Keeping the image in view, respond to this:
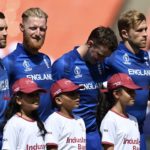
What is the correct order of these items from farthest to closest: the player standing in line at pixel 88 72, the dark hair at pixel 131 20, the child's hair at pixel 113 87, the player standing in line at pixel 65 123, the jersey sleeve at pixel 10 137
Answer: the dark hair at pixel 131 20, the player standing in line at pixel 88 72, the child's hair at pixel 113 87, the player standing in line at pixel 65 123, the jersey sleeve at pixel 10 137

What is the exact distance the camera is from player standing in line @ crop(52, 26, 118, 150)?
25.8 feet

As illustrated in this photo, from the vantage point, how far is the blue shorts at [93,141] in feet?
26.1

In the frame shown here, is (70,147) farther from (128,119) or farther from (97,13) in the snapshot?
(97,13)

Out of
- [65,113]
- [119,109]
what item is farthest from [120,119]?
[65,113]

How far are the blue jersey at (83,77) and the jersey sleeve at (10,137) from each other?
76 centimetres

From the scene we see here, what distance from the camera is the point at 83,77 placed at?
7.94 metres

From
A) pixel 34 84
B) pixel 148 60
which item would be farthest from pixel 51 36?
pixel 34 84

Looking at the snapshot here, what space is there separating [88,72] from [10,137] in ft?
3.30

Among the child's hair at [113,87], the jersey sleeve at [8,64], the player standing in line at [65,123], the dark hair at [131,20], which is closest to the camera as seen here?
the player standing in line at [65,123]

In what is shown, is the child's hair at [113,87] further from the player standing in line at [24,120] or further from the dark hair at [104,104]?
the player standing in line at [24,120]

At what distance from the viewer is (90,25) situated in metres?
9.55

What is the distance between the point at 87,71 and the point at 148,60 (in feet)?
1.73

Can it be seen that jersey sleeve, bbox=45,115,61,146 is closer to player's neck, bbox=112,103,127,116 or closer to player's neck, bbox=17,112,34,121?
player's neck, bbox=17,112,34,121

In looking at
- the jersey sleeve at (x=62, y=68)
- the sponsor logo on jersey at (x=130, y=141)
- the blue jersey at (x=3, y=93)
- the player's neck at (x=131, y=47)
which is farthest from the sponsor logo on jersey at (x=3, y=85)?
the player's neck at (x=131, y=47)
